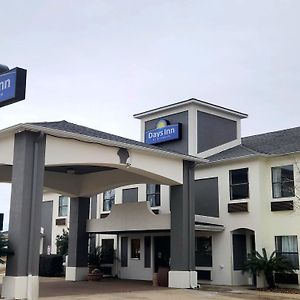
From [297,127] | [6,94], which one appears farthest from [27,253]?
[297,127]

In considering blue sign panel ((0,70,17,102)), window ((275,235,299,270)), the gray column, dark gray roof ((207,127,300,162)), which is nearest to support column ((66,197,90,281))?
the gray column

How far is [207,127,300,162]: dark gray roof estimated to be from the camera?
82.5 ft

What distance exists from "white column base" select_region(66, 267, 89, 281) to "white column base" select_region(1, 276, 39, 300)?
944 cm

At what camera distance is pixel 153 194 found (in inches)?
1137

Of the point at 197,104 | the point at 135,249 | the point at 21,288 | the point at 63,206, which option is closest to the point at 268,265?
the point at 135,249

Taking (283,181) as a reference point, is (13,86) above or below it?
above

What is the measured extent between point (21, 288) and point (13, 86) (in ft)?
20.6

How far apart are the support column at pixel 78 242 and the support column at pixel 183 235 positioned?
5825mm

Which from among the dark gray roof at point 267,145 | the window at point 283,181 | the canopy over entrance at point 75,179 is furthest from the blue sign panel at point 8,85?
the window at point 283,181

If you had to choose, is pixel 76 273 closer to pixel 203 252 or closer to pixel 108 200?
pixel 203 252

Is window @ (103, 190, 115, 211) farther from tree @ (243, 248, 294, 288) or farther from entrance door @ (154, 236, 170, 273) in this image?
tree @ (243, 248, 294, 288)

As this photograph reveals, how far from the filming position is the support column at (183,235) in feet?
72.5

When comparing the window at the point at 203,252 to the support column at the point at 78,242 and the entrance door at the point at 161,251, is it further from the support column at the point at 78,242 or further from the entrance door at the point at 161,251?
the support column at the point at 78,242

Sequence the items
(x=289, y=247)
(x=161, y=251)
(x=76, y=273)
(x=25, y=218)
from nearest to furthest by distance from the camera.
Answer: (x=25, y=218), (x=289, y=247), (x=76, y=273), (x=161, y=251)
